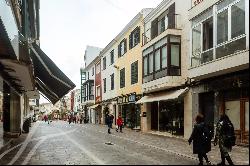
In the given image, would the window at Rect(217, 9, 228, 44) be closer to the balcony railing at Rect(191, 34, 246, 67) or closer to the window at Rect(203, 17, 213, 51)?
the balcony railing at Rect(191, 34, 246, 67)

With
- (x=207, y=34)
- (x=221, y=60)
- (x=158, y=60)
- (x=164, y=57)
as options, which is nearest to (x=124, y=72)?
(x=158, y=60)

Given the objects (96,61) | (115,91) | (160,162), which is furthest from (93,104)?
(160,162)

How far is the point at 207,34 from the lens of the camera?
20.0 meters

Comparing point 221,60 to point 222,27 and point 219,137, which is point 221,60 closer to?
point 222,27

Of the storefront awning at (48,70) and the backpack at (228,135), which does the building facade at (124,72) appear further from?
the backpack at (228,135)

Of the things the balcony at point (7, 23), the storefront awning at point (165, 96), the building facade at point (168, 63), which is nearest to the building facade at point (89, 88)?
the storefront awning at point (165, 96)

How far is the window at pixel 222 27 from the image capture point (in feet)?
57.8

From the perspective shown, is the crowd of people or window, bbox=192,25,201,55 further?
window, bbox=192,25,201,55

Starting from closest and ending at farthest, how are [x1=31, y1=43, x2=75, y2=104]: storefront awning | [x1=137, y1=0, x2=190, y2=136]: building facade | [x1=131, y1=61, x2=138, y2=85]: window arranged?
1. [x1=31, y1=43, x2=75, y2=104]: storefront awning
2. [x1=137, y1=0, x2=190, y2=136]: building facade
3. [x1=131, y1=61, x2=138, y2=85]: window

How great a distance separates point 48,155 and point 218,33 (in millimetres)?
9446

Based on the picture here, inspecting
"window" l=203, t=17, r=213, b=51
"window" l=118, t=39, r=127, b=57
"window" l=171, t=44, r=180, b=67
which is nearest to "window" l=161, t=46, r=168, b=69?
"window" l=171, t=44, r=180, b=67

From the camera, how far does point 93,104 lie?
201 feet

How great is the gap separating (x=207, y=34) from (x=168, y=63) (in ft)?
15.7

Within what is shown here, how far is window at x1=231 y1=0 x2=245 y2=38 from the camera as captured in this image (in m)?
16.3
